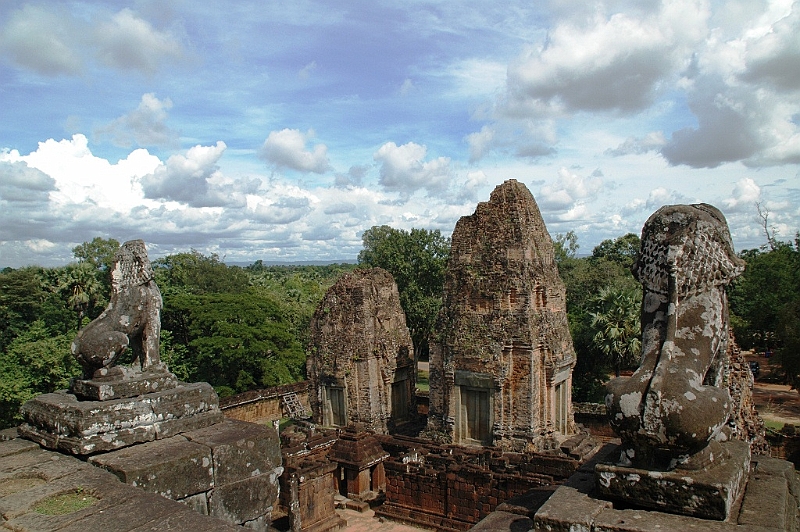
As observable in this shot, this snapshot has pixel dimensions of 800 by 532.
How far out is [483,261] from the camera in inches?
660

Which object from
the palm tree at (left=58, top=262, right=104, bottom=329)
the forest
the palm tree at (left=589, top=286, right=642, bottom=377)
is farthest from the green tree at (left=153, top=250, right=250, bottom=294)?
the palm tree at (left=589, top=286, right=642, bottom=377)

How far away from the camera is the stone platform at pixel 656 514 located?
111 inches

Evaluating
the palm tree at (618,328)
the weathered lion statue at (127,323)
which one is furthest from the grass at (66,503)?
the palm tree at (618,328)

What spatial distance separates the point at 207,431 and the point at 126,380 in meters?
0.85

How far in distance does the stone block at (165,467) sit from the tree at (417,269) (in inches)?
1155

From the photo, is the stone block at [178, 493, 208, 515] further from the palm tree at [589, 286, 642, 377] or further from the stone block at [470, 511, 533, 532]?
the palm tree at [589, 286, 642, 377]

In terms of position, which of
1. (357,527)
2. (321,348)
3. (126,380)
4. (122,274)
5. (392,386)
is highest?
(122,274)

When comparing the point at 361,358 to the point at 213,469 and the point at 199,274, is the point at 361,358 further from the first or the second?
the point at 199,274

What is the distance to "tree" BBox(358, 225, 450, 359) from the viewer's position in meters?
33.6

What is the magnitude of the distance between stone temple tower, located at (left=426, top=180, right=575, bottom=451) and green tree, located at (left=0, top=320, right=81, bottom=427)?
14.2 m

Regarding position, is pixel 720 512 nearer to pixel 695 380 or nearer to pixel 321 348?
pixel 695 380

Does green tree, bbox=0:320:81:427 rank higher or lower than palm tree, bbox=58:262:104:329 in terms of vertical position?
lower

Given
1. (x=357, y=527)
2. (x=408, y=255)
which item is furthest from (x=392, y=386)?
(x=408, y=255)

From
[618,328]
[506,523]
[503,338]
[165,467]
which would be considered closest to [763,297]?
[618,328]
